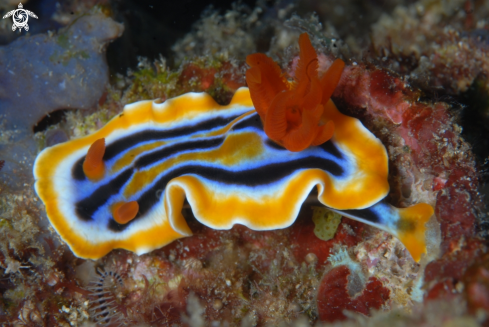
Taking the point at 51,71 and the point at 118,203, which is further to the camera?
the point at 51,71

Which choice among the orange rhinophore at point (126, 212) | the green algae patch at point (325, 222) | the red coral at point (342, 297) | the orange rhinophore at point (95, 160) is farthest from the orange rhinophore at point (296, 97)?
the orange rhinophore at point (95, 160)

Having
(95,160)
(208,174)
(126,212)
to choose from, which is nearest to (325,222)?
(208,174)

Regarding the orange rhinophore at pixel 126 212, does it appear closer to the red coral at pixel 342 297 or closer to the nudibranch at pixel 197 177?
the nudibranch at pixel 197 177

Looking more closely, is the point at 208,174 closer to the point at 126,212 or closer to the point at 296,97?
the point at 126,212

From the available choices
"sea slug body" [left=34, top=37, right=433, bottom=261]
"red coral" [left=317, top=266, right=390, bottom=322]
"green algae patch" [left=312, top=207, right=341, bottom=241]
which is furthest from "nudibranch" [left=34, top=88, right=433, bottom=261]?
"red coral" [left=317, top=266, right=390, bottom=322]

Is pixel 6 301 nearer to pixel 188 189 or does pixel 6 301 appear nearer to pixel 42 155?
pixel 42 155

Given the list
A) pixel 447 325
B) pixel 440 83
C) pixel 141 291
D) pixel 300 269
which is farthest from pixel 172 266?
pixel 440 83

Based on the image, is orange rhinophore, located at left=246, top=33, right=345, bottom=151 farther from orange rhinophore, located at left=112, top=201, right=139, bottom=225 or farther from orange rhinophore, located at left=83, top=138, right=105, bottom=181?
orange rhinophore, located at left=83, top=138, right=105, bottom=181
